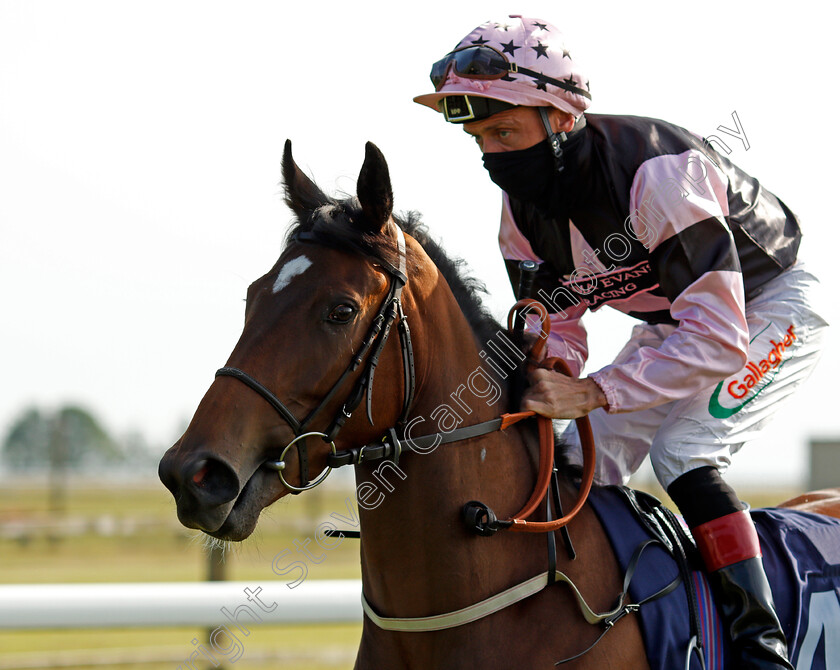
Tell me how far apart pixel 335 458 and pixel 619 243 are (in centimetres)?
130

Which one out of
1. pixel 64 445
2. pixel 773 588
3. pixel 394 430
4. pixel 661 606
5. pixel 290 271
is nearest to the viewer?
pixel 290 271

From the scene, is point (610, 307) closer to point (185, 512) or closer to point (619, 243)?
point (619, 243)

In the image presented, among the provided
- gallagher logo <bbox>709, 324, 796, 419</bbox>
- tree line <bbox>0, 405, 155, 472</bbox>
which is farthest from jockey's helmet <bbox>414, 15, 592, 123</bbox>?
tree line <bbox>0, 405, 155, 472</bbox>

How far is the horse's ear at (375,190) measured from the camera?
2354mm

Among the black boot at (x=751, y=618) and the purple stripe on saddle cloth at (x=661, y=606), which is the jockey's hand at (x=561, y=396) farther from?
the black boot at (x=751, y=618)

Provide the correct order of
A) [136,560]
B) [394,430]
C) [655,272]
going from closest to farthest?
[394,430], [655,272], [136,560]

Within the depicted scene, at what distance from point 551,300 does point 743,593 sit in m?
1.27

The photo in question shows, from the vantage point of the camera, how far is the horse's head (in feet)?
6.84

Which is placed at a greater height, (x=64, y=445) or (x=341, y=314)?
(x=64, y=445)

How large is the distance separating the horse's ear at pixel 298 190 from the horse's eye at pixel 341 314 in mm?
401

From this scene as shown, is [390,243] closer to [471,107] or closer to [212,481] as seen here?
[471,107]

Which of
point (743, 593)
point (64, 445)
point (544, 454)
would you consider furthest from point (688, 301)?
point (64, 445)

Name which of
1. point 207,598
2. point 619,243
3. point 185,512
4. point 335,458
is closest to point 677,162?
point 619,243

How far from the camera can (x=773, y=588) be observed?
273 cm
